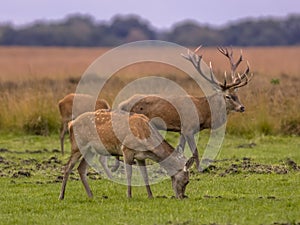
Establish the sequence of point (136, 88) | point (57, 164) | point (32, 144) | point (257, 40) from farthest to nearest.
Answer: point (257, 40) < point (136, 88) < point (32, 144) < point (57, 164)

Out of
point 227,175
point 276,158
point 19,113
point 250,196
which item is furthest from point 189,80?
point 250,196

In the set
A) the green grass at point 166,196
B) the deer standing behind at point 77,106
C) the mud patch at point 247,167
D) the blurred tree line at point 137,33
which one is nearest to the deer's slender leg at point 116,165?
the green grass at point 166,196

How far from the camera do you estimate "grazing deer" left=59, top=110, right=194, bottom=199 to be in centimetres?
1257

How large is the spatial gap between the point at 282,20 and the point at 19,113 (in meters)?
79.9

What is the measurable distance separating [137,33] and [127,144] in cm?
8779

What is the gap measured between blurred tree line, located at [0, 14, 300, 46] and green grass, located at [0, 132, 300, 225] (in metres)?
71.5

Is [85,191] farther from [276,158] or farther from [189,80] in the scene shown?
[189,80]

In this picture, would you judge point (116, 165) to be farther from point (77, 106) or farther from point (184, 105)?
point (77, 106)

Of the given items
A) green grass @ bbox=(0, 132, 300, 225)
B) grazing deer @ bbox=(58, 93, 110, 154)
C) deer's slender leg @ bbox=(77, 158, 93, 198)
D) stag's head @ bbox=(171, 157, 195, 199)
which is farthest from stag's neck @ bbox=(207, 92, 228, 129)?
stag's head @ bbox=(171, 157, 195, 199)

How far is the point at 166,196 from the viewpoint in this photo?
42.2ft

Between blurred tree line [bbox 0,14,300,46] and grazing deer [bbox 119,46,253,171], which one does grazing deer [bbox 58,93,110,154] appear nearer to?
grazing deer [bbox 119,46,253,171]

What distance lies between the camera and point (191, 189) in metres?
13.5

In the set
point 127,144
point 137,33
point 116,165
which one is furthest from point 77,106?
point 137,33

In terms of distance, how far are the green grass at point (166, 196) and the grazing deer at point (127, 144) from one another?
14.1 inches
